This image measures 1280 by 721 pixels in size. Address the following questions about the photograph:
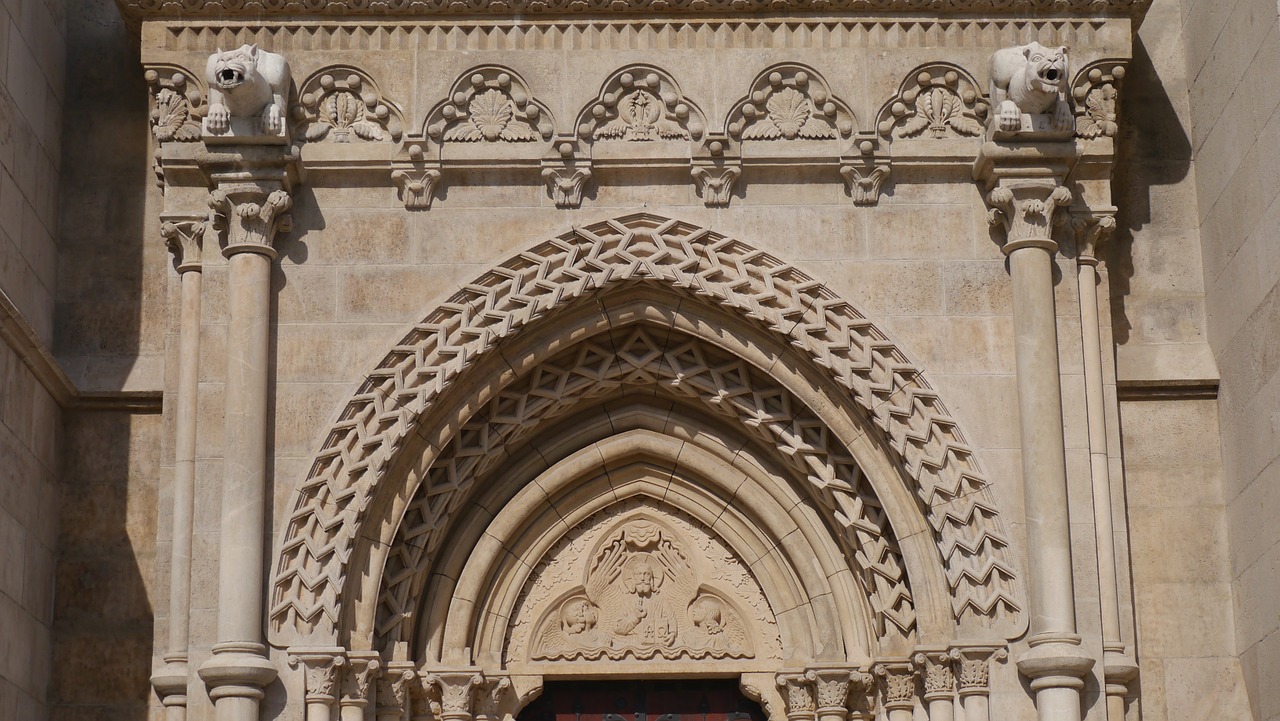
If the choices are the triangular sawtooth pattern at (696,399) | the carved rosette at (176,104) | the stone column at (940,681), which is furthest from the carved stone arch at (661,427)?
the carved rosette at (176,104)

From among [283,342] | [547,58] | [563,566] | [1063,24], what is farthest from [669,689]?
[1063,24]

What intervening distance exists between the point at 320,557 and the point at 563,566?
6.08 feet

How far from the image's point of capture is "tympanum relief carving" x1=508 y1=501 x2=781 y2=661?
12508 millimetres

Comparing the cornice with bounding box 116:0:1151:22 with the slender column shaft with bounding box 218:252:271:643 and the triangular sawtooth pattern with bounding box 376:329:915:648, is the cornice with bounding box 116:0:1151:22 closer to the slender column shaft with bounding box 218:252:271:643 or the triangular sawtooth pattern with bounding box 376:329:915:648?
the slender column shaft with bounding box 218:252:271:643

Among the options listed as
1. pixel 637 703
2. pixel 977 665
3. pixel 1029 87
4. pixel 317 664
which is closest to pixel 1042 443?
pixel 977 665

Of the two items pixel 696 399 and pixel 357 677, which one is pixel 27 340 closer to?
pixel 357 677

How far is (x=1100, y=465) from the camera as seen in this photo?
11742 millimetres

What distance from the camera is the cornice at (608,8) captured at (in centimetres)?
1216

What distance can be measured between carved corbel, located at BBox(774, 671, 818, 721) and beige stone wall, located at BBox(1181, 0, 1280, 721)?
107 inches

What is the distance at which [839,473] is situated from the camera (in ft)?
40.4

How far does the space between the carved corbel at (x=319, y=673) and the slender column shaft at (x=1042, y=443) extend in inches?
165

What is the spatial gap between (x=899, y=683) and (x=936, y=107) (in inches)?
145

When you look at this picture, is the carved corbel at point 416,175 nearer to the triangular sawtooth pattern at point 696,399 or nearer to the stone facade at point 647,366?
the stone facade at point 647,366

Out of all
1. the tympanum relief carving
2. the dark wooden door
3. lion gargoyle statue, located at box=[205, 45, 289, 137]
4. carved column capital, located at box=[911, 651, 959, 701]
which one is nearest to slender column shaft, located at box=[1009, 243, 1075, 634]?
carved column capital, located at box=[911, 651, 959, 701]
